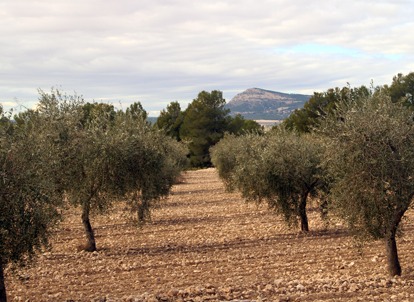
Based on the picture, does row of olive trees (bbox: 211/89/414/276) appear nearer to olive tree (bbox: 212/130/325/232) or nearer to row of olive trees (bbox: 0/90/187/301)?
olive tree (bbox: 212/130/325/232)

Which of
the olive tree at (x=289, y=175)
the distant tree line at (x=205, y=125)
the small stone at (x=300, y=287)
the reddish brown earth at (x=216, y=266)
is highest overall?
the distant tree line at (x=205, y=125)

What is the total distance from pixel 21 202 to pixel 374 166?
9.53 meters

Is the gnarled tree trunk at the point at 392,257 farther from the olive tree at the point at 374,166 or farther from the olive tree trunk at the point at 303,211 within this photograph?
the olive tree trunk at the point at 303,211

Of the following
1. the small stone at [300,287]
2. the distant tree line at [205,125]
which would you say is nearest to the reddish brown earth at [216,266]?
the small stone at [300,287]

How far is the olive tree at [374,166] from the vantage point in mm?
14945

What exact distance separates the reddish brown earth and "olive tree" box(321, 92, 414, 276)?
5.34 ft

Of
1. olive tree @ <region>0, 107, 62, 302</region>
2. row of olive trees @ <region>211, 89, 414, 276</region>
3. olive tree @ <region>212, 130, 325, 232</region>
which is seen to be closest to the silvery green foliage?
row of olive trees @ <region>211, 89, 414, 276</region>

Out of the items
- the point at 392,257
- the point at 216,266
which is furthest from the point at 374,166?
the point at 216,266

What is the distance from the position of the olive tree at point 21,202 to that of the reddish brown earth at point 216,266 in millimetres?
1050

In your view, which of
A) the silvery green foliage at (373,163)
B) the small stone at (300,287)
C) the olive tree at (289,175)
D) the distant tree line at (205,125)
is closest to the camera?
the small stone at (300,287)

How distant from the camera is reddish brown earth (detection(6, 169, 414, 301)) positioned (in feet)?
46.0

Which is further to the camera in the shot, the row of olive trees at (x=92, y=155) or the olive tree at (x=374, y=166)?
the row of olive trees at (x=92, y=155)

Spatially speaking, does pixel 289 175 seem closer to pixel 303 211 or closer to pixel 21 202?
pixel 303 211

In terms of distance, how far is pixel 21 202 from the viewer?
526 inches
